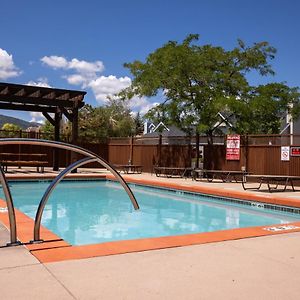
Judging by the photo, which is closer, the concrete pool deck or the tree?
the concrete pool deck

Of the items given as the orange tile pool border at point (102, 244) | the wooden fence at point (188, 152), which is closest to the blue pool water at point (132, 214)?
the orange tile pool border at point (102, 244)

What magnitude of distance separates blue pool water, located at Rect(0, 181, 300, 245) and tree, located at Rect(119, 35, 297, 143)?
510cm

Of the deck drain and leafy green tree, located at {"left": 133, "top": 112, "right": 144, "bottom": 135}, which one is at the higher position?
leafy green tree, located at {"left": 133, "top": 112, "right": 144, "bottom": 135}

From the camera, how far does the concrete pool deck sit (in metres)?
3.21

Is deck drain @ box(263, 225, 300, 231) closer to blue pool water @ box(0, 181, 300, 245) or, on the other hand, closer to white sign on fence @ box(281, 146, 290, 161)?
blue pool water @ box(0, 181, 300, 245)

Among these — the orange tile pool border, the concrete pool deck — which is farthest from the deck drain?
the concrete pool deck

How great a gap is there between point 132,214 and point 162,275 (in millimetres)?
5988

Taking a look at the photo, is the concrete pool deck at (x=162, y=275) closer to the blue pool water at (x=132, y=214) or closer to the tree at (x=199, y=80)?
the blue pool water at (x=132, y=214)

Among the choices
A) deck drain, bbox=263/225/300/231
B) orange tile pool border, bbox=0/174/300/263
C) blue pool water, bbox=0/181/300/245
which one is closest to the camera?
orange tile pool border, bbox=0/174/300/263

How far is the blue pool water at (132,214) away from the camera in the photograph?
7.66m

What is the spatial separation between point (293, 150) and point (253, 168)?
1.95m

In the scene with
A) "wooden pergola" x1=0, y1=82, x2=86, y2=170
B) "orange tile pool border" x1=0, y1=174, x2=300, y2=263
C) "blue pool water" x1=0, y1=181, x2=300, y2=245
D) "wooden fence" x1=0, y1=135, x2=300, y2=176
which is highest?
"wooden pergola" x1=0, y1=82, x2=86, y2=170

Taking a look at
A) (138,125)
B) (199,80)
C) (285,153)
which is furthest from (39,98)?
(138,125)

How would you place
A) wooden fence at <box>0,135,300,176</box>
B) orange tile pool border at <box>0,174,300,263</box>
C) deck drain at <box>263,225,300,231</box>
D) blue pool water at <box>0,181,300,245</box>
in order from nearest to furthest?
orange tile pool border at <box>0,174,300,263</box> → deck drain at <box>263,225,300,231</box> → blue pool water at <box>0,181,300,245</box> → wooden fence at <box>0,135,300,176</box>
